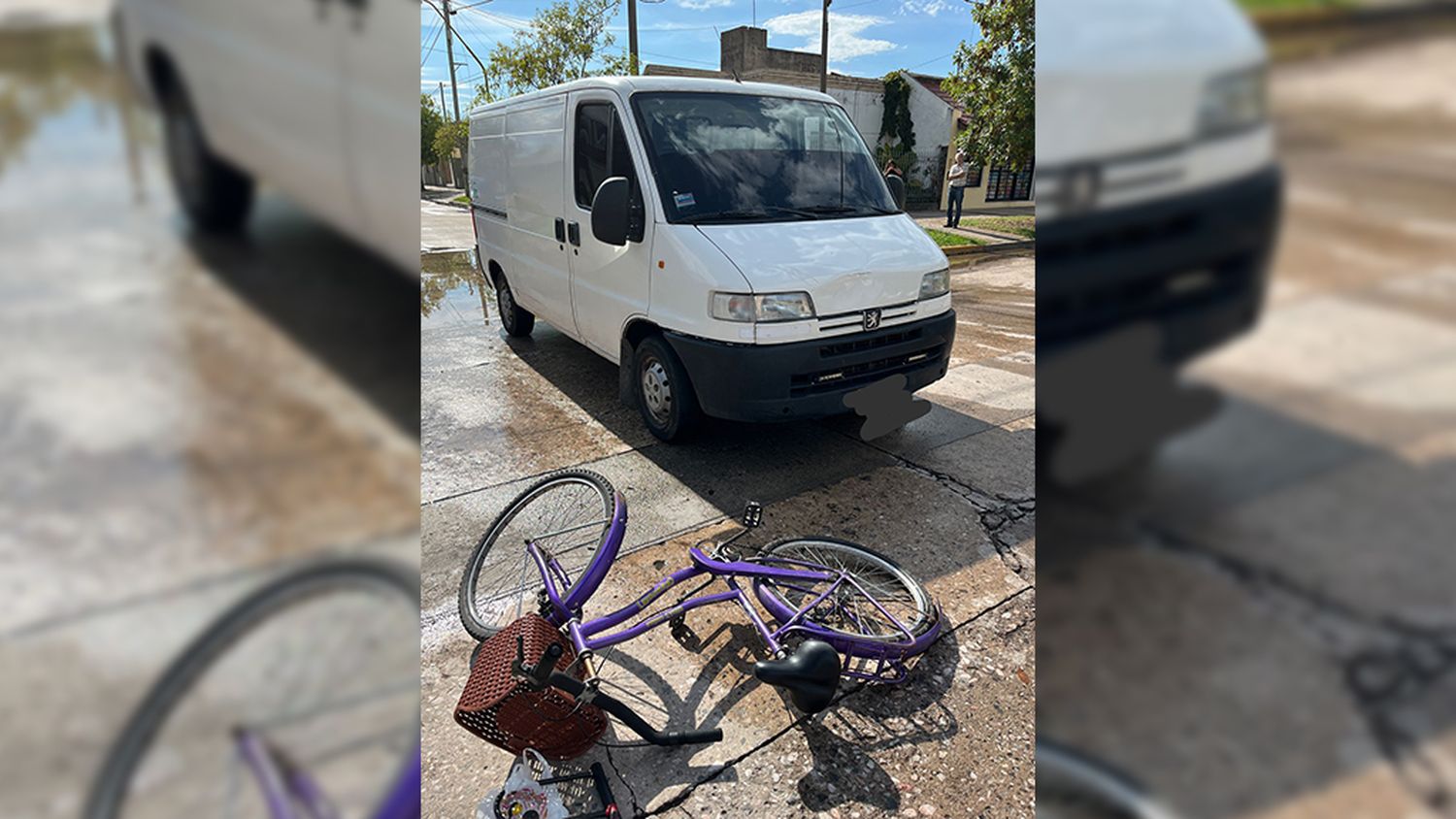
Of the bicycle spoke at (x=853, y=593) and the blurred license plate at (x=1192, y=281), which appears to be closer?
the blurred license plate at (x=1192, y=281)

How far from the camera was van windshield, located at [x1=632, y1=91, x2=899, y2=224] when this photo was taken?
323cm

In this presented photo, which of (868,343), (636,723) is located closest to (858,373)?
(868,343)

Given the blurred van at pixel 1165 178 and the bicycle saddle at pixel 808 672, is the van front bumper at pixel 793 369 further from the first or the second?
the blurred van at pixel 1165 178

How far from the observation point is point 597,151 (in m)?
3.65

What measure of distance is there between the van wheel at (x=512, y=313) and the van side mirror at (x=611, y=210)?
98.7 inches

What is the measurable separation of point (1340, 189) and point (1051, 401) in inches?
6.7

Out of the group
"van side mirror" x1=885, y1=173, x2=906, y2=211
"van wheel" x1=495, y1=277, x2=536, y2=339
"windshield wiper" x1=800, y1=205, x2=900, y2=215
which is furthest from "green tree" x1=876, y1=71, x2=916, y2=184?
"van wheel" x1=495, y1=277, x2=536, y2=339

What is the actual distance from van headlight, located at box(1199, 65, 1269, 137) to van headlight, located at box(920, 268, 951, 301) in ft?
10.2

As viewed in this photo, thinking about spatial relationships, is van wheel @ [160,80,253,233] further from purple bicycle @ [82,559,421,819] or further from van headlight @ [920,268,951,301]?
van headlight @ [920,268,951,301]

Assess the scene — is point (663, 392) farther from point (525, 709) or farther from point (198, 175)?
point (198, 175)

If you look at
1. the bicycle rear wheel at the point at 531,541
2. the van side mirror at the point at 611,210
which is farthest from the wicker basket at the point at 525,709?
the van side mirror at the point at 611,210

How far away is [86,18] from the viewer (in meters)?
0.37

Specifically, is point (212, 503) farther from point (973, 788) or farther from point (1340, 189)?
point (973, 788)

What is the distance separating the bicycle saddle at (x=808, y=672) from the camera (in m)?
1.81
